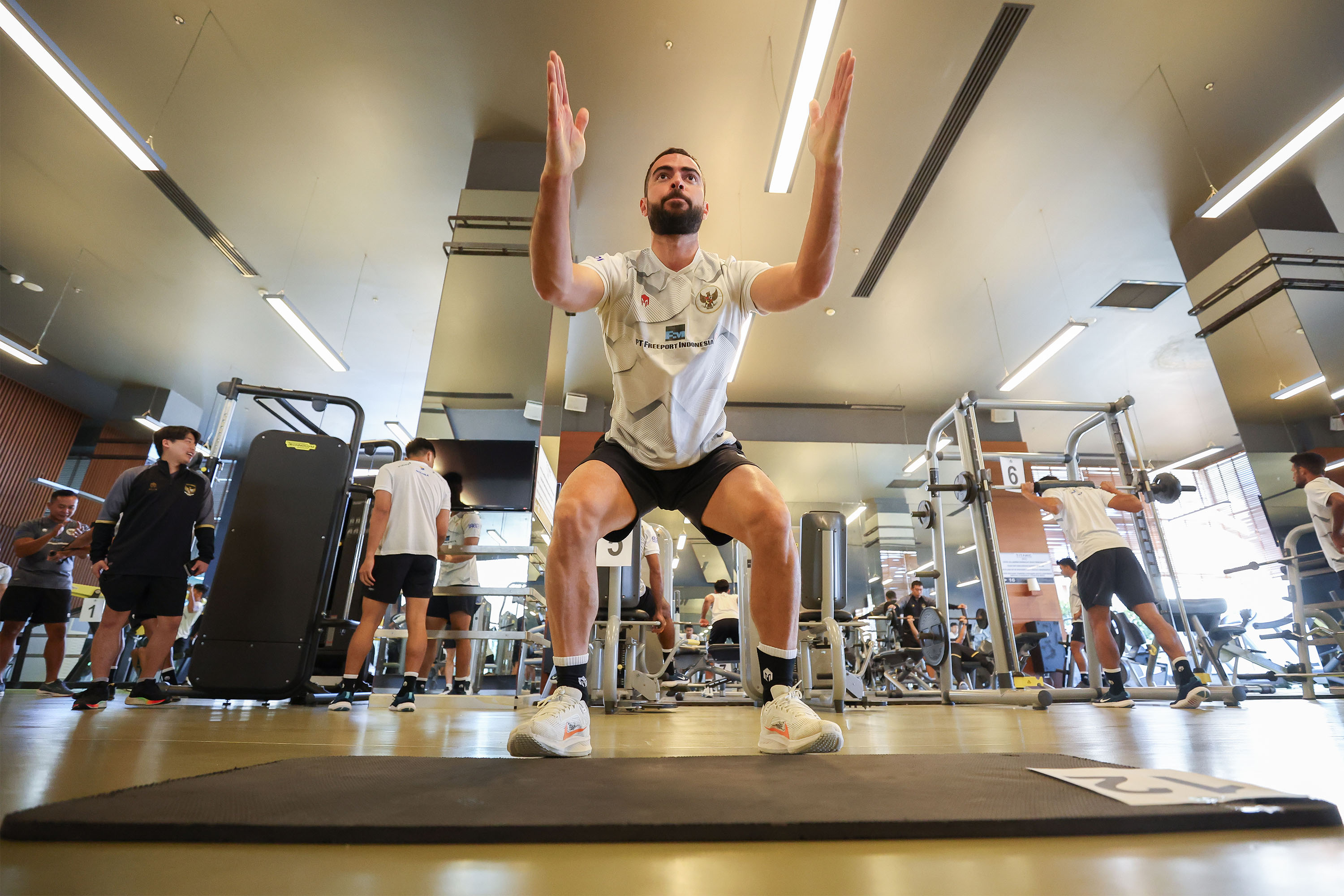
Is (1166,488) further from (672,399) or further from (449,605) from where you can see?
(449,605)

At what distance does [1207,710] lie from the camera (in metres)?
3.29

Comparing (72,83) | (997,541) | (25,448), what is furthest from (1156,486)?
(25,448)

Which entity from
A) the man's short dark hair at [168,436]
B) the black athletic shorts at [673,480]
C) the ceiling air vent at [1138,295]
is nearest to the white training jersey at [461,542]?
the man's short dark hair at [168,436]

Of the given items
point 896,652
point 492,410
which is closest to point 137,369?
point 492,410

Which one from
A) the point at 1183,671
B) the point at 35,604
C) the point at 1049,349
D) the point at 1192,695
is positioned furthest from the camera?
the point at 1049,349

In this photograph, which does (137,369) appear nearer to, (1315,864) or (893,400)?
(893,400)

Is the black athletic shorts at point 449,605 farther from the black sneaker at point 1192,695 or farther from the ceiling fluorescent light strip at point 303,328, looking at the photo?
the black sneaker at point 1192,695

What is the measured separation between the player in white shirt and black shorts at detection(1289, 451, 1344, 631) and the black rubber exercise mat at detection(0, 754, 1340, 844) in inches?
210

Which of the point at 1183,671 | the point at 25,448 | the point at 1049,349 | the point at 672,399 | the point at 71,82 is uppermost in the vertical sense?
the point at 1049,349

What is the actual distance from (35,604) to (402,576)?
318 centimetres

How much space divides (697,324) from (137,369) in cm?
1151

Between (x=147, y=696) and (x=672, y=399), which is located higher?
(x=672, y=399)

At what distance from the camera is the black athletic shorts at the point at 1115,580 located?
383 cm

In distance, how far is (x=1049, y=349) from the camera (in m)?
7.53
